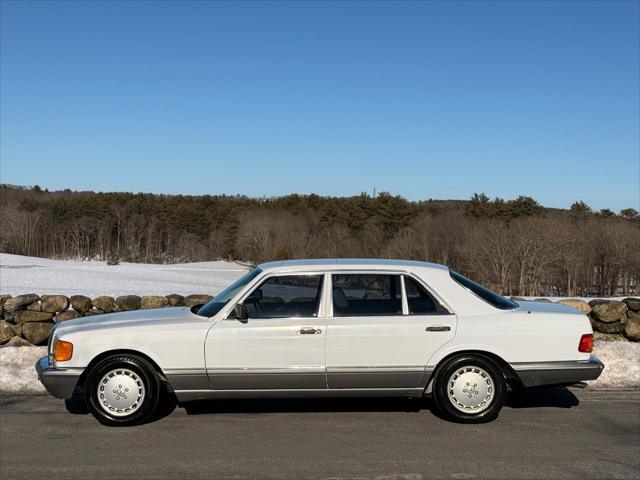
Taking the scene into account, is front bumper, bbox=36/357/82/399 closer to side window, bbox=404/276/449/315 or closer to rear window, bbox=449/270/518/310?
side window, bbox=404/276/449/315

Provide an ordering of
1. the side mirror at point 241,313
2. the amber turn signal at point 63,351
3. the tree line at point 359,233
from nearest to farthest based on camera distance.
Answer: the side mirror at point 241,313
the amber turn signal at point 63,351
the tree line at point 359,233

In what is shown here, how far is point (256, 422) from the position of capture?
5.91 m

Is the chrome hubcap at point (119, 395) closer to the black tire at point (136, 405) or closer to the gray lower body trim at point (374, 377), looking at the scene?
the black tire at point (136, 405)

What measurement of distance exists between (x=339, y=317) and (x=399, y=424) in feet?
3.79

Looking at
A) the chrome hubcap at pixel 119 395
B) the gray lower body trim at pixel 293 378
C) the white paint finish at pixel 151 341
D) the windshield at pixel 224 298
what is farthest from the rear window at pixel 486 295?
the chrome hubcap at pixel 119 395

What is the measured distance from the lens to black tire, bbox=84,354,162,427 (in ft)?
19.0

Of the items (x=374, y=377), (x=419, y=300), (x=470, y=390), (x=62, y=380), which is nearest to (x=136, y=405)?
(x=62, y=380)

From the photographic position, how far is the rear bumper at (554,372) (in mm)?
5875

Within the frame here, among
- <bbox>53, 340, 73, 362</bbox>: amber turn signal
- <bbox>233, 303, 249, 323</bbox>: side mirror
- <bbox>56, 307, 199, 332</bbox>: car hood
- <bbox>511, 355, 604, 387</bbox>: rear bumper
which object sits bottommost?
<bbox>511, 355, 604, 387</bbox>: rear bumper

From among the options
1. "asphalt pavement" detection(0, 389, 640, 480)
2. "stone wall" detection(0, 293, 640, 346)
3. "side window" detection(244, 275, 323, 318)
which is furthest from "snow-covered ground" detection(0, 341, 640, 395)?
"side window" detection(244, 275, 323, 318)

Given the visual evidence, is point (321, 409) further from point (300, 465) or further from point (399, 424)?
point (300, 465)

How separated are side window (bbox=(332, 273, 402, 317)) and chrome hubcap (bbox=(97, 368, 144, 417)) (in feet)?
6.72

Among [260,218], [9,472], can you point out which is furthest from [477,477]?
[260,218]

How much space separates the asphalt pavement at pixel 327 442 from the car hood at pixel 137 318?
3.04 ft
